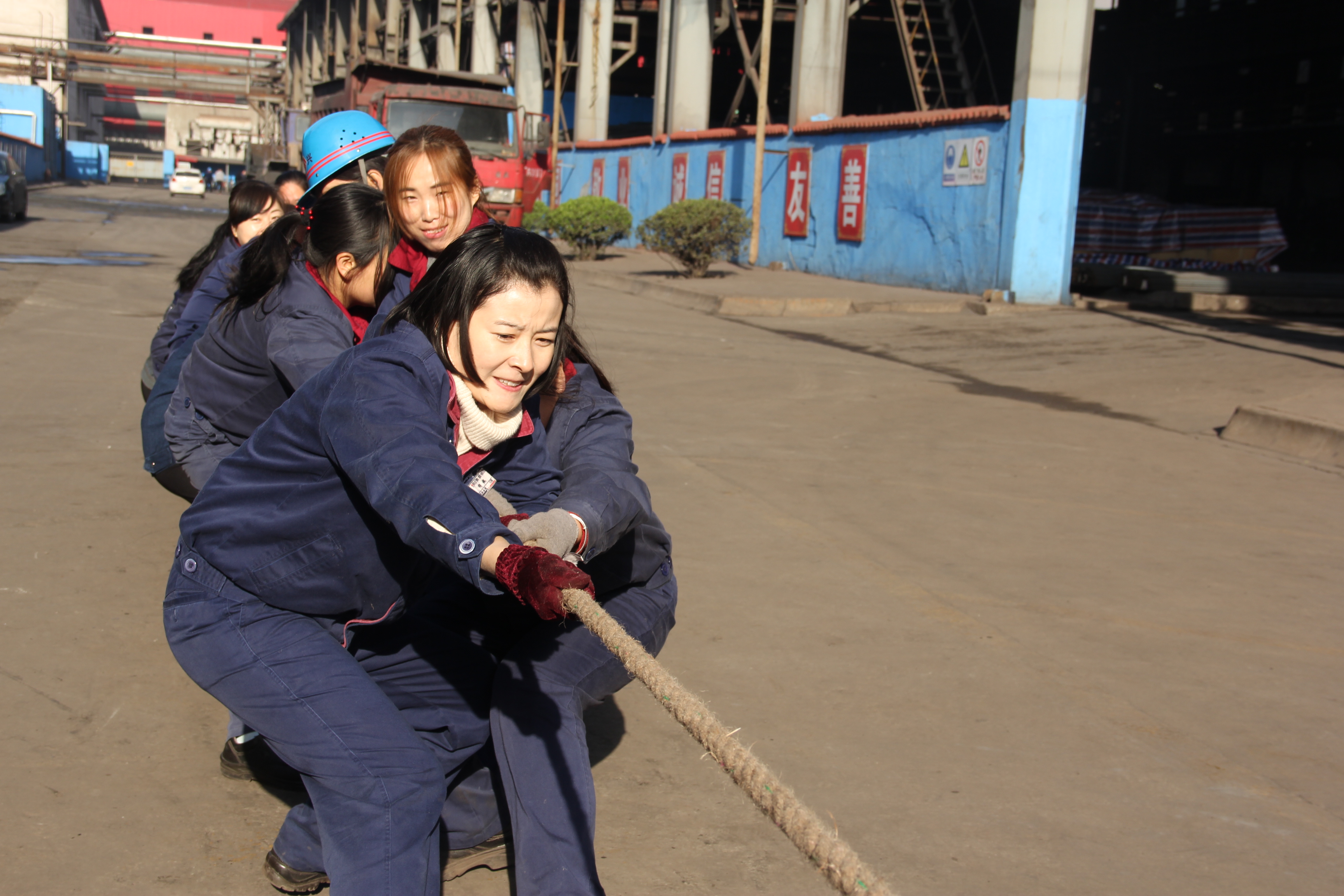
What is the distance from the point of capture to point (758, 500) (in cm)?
571

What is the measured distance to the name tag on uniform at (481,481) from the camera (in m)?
2.38

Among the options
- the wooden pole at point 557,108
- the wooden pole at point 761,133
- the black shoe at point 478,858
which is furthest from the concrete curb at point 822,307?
the black shoe at point 478,858

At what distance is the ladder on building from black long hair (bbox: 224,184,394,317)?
18.9 m

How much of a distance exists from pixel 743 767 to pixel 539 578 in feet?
1.45

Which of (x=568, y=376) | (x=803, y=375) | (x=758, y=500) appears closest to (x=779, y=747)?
(x=568, y=376)

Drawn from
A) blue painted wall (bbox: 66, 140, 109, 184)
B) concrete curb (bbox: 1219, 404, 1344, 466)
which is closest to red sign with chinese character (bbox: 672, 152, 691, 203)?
concrete curb (bbox: 1219, 404, 1344, 466)

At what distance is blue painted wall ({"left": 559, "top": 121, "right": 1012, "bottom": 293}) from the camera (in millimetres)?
15305

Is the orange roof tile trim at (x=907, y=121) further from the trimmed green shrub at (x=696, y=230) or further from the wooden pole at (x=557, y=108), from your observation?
the wooden pole at (x=557, y=108)

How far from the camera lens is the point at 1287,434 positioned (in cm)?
728

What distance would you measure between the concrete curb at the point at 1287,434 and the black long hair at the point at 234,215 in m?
5.90

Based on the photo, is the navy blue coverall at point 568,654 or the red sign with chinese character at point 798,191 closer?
the navy blue coverall at point 568,654

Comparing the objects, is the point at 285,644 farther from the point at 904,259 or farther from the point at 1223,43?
the point at 1223,43

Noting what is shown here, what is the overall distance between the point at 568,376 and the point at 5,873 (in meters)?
1.56

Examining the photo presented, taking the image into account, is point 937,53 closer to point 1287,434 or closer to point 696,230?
point 696,230
